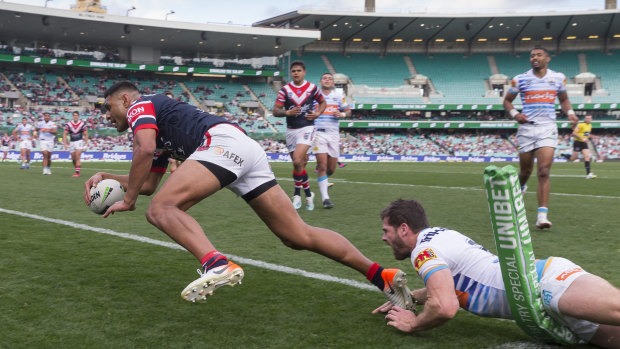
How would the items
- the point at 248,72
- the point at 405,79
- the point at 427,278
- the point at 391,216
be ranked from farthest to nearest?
the point at 405,79
the point at 248,72
the point at 391,216
the point at 427,278

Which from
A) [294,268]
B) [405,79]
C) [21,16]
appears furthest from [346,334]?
[405,79]

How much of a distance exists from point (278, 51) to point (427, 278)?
55653mm

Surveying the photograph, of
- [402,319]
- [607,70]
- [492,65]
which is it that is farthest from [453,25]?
[402,319]

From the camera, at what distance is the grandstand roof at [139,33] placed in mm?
42594

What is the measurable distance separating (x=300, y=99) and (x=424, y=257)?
6.12 meters

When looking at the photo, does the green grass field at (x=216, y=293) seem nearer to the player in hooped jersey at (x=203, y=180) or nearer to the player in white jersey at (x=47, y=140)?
the player in hooped jersey at (x=203, y=180)

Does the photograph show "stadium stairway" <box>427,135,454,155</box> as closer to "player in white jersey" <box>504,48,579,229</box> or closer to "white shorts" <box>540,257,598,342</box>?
"player in white jersey" <box>504,48,579,229</box>

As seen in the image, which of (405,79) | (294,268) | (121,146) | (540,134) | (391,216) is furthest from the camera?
(405,79)

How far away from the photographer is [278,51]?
5659cm

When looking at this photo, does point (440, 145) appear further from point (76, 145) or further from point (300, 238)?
point (300, 238)

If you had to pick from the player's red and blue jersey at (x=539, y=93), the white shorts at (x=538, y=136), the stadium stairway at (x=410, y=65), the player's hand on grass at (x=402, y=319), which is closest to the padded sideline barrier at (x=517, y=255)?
the player's hand on grass at (x=402, y=319)

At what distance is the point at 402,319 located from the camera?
295 centimetres

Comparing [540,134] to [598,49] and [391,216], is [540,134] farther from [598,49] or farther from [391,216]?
[598,49]

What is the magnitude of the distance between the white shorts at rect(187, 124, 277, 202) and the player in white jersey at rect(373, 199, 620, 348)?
875 millimetres
